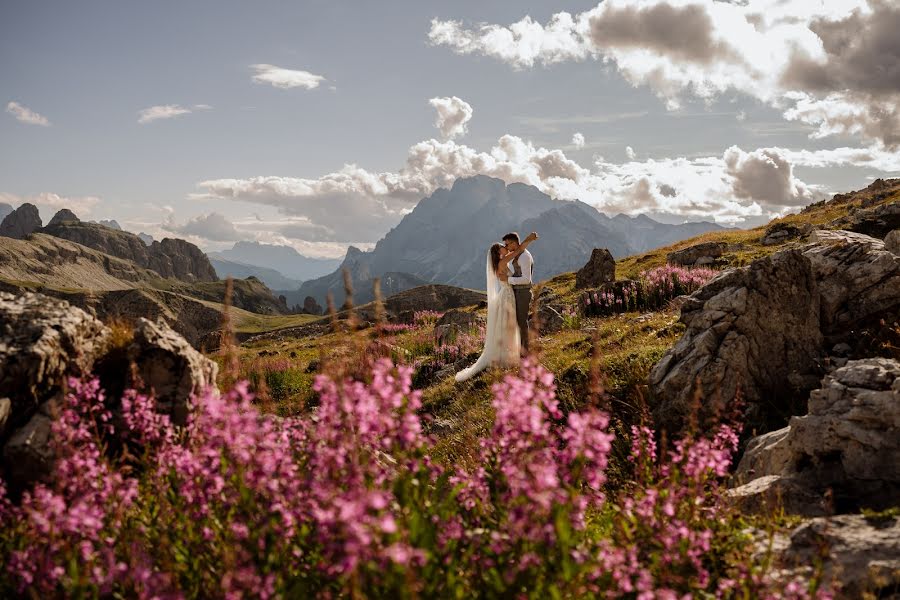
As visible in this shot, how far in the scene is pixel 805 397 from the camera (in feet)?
29.2

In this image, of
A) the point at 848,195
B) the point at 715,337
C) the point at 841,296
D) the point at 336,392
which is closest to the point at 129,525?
the point at 336,392

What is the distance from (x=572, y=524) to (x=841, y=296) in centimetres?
1038

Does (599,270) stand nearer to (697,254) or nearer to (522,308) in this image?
(697,254)

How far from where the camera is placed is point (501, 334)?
16609mm

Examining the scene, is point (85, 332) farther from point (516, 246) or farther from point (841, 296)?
point (841, 296)

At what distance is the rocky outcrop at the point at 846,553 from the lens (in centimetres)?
412

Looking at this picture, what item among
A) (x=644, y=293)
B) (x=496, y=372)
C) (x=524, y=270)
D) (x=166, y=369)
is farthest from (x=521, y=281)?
(x=166, y=369)

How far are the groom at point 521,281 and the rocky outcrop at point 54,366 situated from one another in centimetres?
A: 990

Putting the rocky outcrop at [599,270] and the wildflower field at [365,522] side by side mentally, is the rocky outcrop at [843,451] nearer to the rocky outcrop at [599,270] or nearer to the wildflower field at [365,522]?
the wildflower field at [365,522]

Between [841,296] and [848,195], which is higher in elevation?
[848,195]

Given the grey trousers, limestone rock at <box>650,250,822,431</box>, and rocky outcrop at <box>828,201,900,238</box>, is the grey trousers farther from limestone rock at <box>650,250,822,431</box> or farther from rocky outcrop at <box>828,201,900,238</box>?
rocky outcrop at <box>828,201,900,238</box>

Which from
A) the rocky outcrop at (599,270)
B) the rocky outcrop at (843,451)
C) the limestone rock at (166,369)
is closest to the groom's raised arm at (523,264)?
the rocky outcrop at (843,451)

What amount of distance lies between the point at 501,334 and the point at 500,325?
0.29 metres

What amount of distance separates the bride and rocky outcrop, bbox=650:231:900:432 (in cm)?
637
